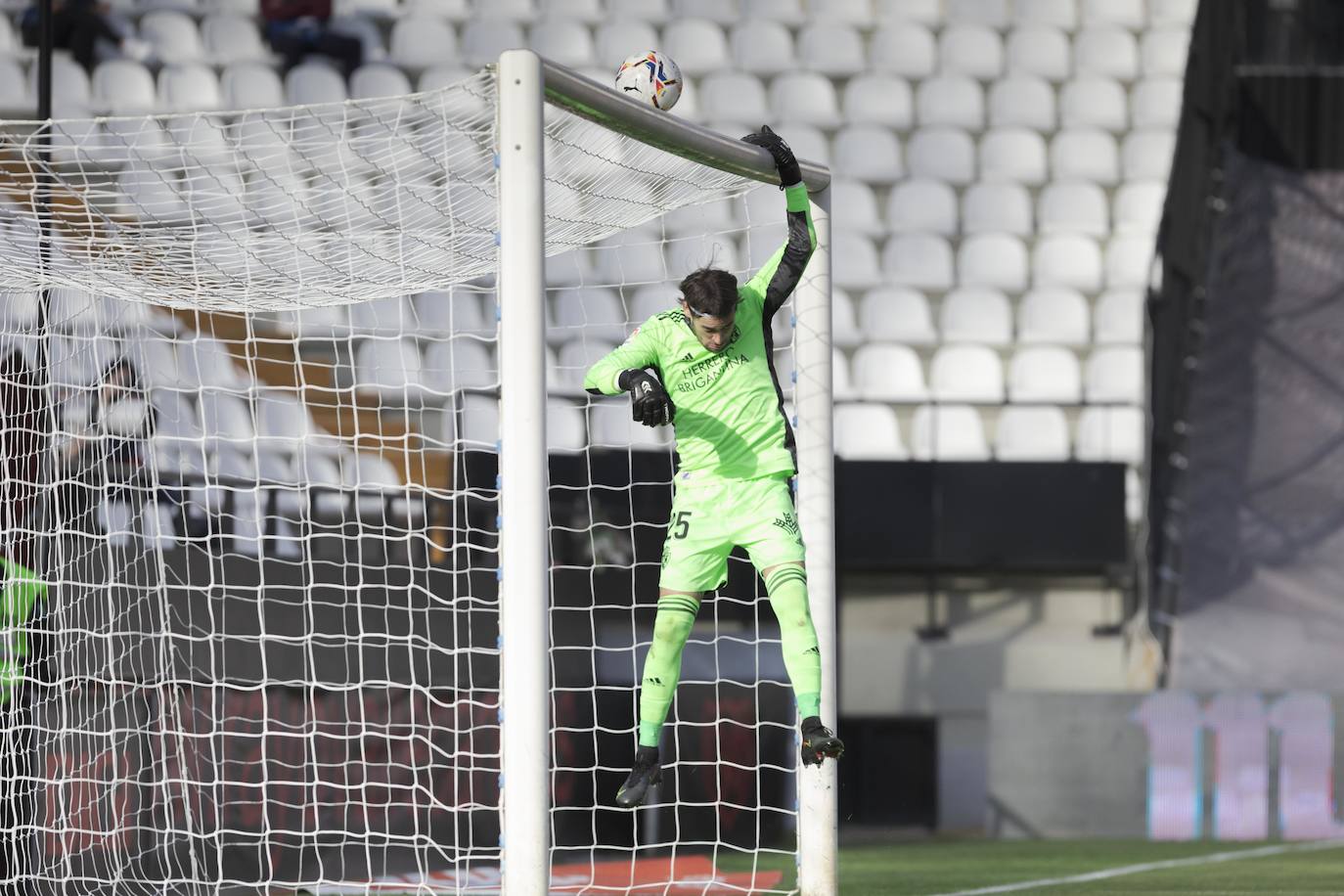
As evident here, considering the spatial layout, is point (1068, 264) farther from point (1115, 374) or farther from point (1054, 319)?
point (1115, 374)

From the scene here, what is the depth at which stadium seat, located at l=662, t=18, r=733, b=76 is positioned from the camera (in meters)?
12.6

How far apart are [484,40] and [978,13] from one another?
3.83 metres

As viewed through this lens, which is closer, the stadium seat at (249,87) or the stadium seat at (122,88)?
the stadium seat at (122,88)

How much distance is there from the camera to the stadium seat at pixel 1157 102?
42.3 ft

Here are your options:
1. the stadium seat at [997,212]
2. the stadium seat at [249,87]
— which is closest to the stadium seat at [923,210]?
the stadium seat at [997,212]

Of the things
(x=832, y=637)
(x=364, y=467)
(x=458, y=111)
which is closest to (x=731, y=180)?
(x=458, y=111)

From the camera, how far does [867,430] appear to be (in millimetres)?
11148

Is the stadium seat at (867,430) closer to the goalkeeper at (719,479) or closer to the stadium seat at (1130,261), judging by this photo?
the stadium seat at (1130,261)

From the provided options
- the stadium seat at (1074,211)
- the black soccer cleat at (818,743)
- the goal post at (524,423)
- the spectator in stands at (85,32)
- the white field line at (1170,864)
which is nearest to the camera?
the goal post at (524,423)

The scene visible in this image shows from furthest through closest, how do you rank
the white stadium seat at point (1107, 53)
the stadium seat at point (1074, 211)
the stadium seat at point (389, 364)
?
the white stadium seat at point (1107, 53) → the stadium seat at point (1074, 211) → the stadium seat at point (389, 364)

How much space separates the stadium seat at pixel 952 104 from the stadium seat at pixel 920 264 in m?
1.07

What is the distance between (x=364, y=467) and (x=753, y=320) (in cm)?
526

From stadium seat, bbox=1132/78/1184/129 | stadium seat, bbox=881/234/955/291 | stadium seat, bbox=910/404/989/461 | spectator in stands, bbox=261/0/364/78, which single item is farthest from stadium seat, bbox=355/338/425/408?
stadium seat, bbox=1132/78/1184/129

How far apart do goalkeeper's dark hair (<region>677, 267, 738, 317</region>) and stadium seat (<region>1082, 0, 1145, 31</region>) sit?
958 centimetres
